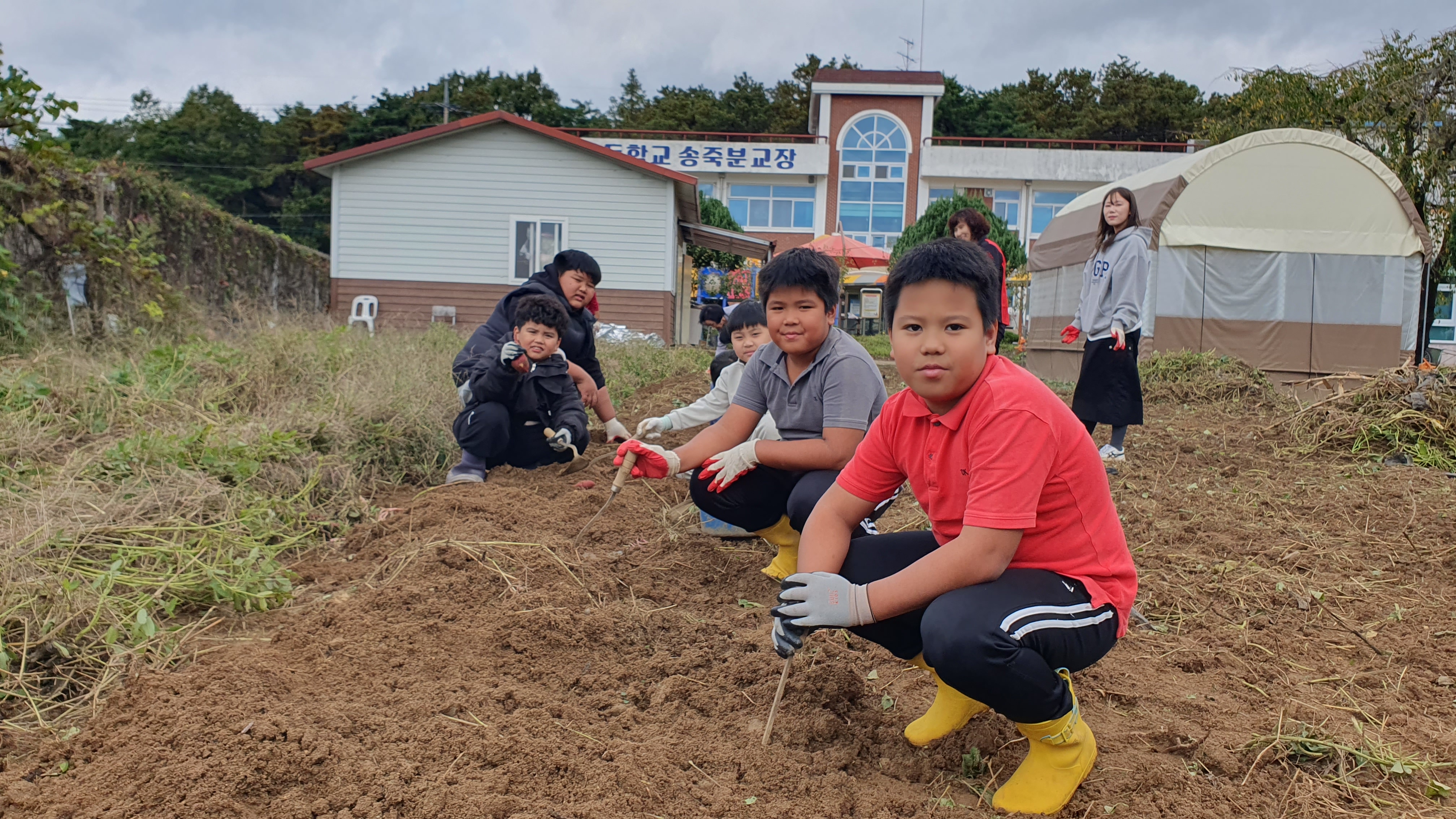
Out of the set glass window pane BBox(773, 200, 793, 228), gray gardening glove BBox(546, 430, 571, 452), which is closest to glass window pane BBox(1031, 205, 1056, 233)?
glass window pane BBox(773, 200, 793, 228)

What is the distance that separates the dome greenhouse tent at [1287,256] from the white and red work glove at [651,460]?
8633mm

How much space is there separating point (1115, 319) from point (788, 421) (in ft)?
9.07

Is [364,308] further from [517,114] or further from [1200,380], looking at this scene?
[517,114]

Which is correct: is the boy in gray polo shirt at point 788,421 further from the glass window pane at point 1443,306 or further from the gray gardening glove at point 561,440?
the glass window pane at point 1443,306

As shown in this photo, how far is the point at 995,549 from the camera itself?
1713mm

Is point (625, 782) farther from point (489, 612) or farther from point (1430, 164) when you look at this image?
point (1430, 164)

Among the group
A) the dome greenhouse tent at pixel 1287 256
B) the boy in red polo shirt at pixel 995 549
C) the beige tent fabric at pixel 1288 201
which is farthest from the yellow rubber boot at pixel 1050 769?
the beige tent fabric at pixel 1288 201

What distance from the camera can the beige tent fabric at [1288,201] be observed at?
10039 mm

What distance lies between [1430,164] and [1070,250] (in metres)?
5.79

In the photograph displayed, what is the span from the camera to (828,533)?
6.74ft

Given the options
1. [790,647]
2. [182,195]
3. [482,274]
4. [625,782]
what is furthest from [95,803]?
[482,274]

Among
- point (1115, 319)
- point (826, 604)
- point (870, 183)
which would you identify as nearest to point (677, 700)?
point (826, 604)

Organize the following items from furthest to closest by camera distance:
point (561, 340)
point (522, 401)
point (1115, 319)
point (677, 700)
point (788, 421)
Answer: point (1115, 319) → point (561, 340) → point (522, 401) → point (788, 421) → point (677, 700)

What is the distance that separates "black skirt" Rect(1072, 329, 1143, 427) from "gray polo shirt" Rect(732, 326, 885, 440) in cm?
246
